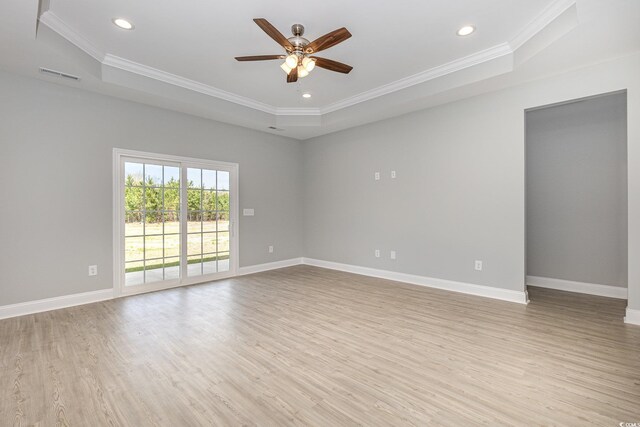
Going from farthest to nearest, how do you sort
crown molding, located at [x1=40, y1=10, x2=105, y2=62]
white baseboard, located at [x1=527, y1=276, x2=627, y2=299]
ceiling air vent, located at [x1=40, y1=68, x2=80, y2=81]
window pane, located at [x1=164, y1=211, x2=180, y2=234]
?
window pane, located at [x1=164, y1=211, x2=180, y2=234]
white baseboard, located at [x1=527, y1=276, x2=627, y2=299]
ceiling air vent, located at [x1=40, y1=68, x2=80, y2=81]
crown molding, located at [x1=40, y1=10, x2=105, y2=62]

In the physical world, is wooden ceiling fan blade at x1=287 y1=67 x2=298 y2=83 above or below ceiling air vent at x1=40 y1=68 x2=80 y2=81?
below

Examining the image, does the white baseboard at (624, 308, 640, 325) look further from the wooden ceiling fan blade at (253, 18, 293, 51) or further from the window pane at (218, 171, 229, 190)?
the window pane at (218, 171, 229, 190)

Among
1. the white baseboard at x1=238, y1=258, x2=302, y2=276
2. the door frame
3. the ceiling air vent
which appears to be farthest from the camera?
the white baseboard at x1=238, y1=258, x2=302, y2=276

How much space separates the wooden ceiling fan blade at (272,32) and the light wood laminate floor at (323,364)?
9.25 ft

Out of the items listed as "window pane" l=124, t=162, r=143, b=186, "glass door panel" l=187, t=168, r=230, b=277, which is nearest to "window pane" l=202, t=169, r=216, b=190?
"glass door panel" l=187, t=168, r=230, b=277

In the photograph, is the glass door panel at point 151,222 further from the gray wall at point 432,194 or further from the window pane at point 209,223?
the gray wall at point 432,194

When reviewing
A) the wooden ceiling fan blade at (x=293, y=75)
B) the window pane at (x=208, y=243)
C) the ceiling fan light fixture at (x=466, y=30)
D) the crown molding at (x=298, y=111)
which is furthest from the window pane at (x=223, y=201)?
the ceiling fan light fixture at (x=466, y=30)

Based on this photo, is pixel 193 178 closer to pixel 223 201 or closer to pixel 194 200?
pixel 194 200

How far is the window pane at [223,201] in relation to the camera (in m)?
5.55

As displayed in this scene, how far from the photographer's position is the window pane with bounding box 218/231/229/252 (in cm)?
554

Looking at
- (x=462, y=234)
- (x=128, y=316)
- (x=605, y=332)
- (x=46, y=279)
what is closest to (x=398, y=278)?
(x=462, y=234)

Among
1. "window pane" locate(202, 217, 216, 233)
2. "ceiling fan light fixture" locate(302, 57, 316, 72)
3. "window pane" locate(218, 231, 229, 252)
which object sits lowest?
"window pane" locate(218, 231, 229, 252)

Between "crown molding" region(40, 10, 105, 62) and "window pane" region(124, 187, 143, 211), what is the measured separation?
5.76 feet

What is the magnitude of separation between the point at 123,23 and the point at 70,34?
0.68 meters
